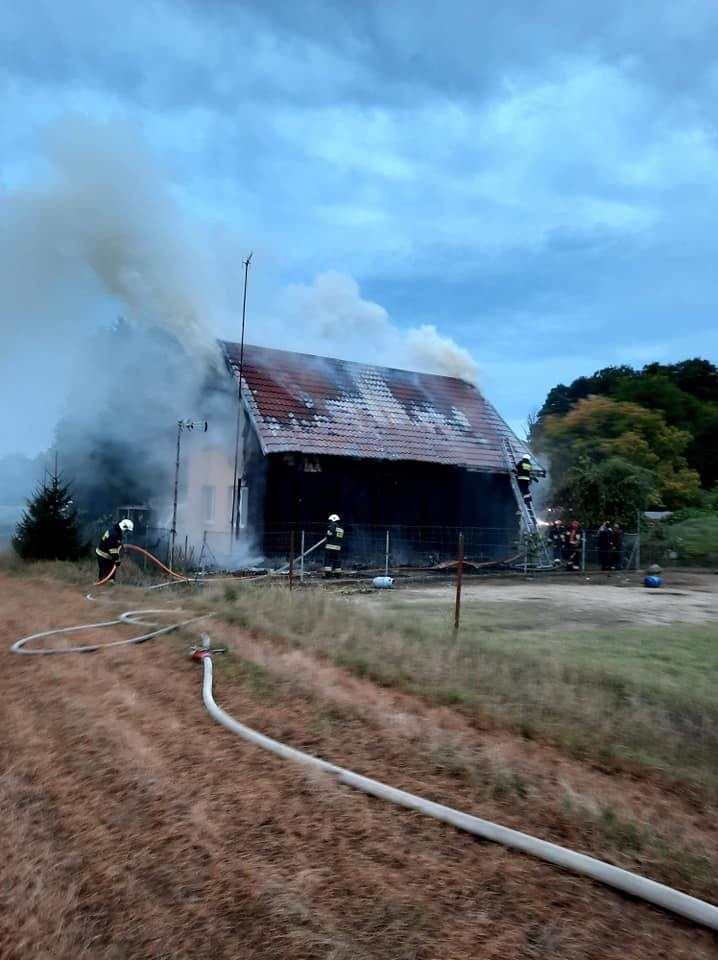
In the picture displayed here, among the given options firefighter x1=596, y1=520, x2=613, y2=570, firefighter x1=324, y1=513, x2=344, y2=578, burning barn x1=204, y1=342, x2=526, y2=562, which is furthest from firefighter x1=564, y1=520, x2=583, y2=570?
firefighter x1=324, y1=513, x2=344, y2=578

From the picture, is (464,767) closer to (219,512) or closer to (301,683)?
(301,683)

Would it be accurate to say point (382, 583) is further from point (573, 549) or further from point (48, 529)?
point (573, 549)

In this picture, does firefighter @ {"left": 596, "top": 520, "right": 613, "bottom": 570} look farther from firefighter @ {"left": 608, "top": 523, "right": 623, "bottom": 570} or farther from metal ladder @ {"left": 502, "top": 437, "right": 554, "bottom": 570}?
metal ladder @ {"left": 502, "top": 437, "right": 554, "bottom": 570}

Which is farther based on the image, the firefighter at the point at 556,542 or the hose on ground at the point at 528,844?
the firefighter at the point at 556,542

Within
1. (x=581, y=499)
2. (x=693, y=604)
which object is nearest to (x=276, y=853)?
(x=693, y=604)

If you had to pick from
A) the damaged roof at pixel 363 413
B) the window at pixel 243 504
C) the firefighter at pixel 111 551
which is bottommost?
the firefighter at pixel 111 551

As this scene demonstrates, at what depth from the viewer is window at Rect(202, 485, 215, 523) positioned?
2000 cm

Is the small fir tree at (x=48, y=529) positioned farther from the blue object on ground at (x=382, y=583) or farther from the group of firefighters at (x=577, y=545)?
the group of firefighters at (x=577, y=545)

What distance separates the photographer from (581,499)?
2438cm

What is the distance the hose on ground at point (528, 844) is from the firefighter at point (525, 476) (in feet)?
58.8

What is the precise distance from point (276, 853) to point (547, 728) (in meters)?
2.15

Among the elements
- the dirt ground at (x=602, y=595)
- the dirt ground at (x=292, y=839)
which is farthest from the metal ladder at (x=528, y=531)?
the dirt ground at (x=292, y=839)

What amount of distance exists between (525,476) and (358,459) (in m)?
5.56

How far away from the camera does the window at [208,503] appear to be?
20.0m
